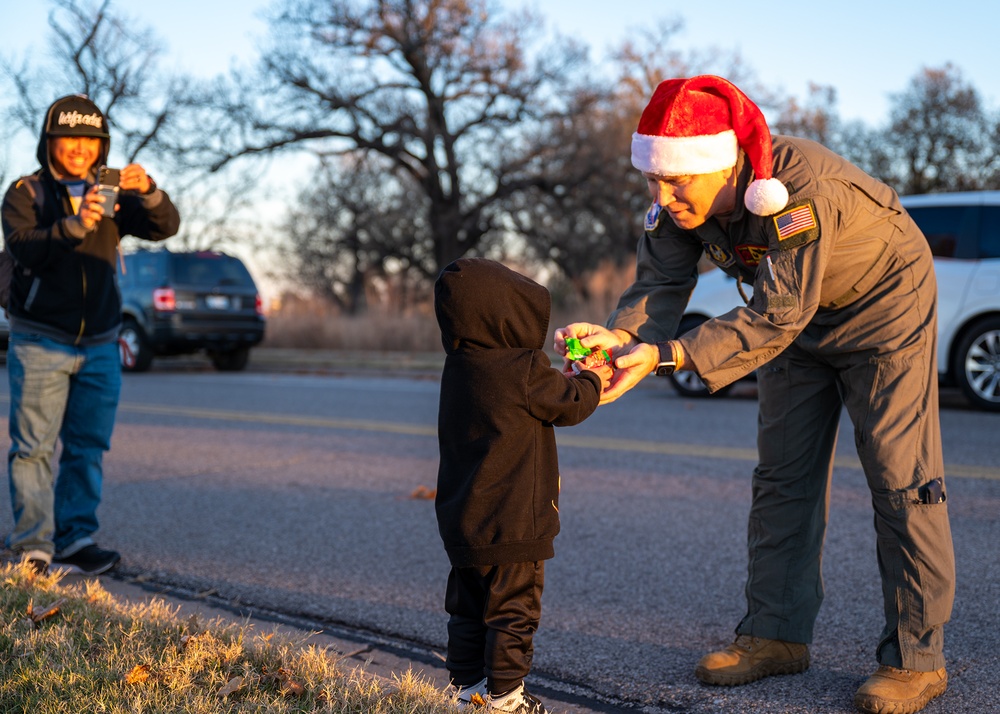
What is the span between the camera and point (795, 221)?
9.37ft

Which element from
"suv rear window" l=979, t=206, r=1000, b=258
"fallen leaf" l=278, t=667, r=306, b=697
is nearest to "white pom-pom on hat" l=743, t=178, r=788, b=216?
"fallen leaf" l=278, t=667, r=306, b=697

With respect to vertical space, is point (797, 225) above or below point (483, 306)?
above

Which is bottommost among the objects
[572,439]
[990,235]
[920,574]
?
[572,439]

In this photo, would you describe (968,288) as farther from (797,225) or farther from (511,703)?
(511,703)

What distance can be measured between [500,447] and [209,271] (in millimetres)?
16151

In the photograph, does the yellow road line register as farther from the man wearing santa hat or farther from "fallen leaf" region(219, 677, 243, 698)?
"fallen leaf" region(219, 677, 243, 698)

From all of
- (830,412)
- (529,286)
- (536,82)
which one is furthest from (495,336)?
(536,82)

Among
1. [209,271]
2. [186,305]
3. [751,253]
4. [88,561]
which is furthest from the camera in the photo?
[209,271]

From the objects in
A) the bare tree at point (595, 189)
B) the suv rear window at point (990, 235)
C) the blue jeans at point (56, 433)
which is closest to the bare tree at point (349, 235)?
the bare tree at point (595, 189)

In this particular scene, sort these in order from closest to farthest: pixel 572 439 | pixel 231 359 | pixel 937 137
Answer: pixel 572 439 < pixel 231 359 < pixel 937 137

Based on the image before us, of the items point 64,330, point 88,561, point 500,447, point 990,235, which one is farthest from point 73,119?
point 990,235

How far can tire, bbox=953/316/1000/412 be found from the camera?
939 cm

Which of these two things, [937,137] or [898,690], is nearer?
[898,690]

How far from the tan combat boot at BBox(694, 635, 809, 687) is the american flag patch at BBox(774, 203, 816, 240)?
1344 millimetres
